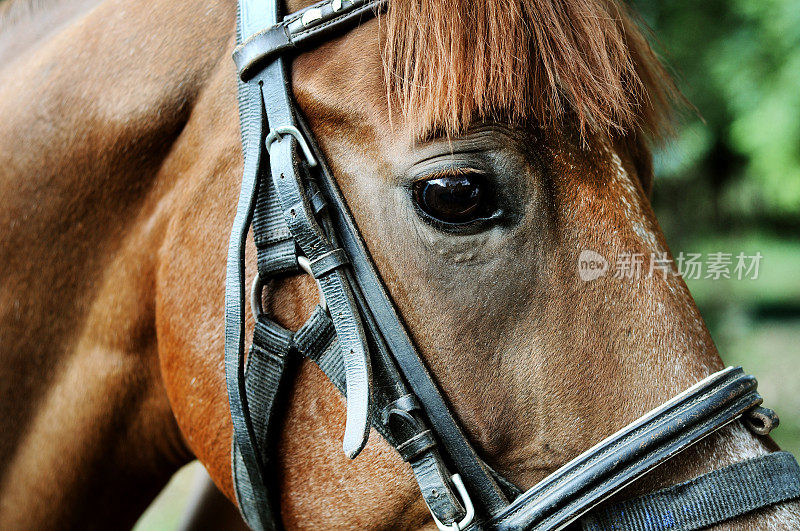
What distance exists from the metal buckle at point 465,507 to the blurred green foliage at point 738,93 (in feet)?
12.0

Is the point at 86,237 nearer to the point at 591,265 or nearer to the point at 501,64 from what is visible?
the point at 501,64

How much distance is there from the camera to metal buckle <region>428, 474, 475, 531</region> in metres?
1.20

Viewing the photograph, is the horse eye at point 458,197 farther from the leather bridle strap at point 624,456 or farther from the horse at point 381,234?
the leather bridle strap at point 624,456

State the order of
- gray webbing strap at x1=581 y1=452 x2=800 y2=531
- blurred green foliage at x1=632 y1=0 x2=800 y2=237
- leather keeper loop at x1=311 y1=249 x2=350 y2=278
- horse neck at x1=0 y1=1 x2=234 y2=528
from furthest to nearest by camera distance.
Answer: blurred green foliage at x1=632 y1=0 x2=800 y2=237
horse neck at x1=0 y1=1 x2=234 y2=528
leather keeper loop at x1=311 y1=249 x2=350 y2=278
gray webbing strap at x1=581 y1=452 x2=800 y2=531

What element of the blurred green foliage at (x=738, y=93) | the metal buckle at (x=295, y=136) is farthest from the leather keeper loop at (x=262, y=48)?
the blurred green foliage at (x=738, y=93)

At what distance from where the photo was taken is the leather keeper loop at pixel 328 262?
49.6 inches

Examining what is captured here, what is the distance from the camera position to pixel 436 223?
Result: 1.25 meters

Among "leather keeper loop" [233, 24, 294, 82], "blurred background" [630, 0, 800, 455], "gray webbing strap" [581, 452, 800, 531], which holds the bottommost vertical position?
"blurred background" [630, 0, 800, 455]

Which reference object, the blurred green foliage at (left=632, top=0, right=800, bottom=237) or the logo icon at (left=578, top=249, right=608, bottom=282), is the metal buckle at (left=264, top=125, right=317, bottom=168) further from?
the blurred green foliage at (left=632, top=0, right=800, bottom=237)

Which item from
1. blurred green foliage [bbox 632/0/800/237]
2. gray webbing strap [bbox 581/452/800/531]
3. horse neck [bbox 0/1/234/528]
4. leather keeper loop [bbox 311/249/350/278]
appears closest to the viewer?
gray webbing strap [bbox 581/452/800/531]

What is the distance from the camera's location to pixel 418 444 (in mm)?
1218

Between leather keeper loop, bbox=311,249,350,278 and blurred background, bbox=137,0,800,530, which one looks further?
blurred background, bbox=137,0,800,530

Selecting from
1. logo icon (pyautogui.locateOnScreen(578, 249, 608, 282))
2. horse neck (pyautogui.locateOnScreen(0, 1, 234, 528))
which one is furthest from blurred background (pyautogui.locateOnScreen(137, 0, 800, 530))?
logo icon (pyautogui.locateOnScreen(578, 249, 608, 282))

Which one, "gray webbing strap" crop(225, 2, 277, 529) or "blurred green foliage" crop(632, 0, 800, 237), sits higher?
"gray webbing strap" crop(225, 2, 277, 529)
